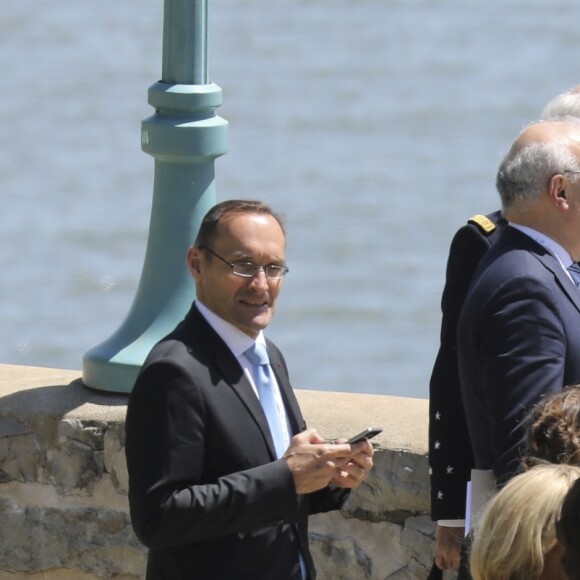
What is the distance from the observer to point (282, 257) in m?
3.22

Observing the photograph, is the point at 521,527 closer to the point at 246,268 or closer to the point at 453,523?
the point at 246,268

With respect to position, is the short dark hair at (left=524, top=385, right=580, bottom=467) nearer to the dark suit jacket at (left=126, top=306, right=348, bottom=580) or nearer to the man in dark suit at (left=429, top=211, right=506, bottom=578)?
the dark suit jacket at (left=126, top=306, right=348, bottom=580)

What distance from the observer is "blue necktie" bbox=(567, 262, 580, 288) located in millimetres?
3405

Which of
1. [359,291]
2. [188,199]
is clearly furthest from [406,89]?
[188,199]

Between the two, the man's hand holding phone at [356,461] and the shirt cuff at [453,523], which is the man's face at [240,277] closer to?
the man's hand holding phone at [356,461]

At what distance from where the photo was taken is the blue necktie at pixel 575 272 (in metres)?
3.41

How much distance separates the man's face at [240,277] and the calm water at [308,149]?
6211mm

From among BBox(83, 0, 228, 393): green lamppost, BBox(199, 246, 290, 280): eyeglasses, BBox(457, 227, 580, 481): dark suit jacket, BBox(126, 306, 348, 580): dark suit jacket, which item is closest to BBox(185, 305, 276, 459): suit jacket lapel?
BBox(126, 306, 348, 580): dark suit jacket

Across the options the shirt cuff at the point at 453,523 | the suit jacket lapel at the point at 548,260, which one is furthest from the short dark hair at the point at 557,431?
the shirt cuff at the point at 453,523

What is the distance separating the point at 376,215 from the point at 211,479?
31.2ft

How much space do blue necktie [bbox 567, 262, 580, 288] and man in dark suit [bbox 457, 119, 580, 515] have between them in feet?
0.09

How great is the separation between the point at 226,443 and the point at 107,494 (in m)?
1.33

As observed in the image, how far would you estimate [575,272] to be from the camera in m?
3.45

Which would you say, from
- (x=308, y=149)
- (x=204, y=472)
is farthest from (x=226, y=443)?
(x=308, y=149)
